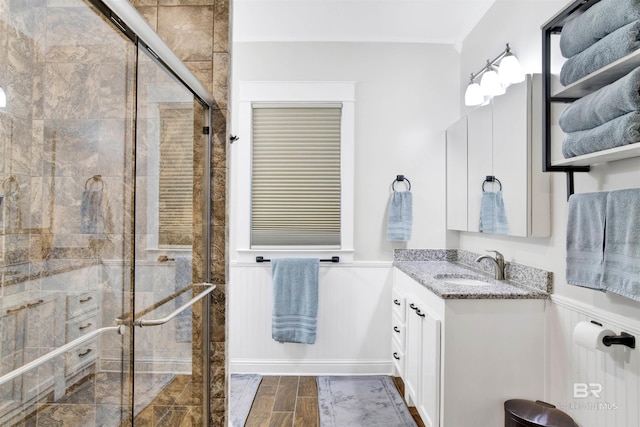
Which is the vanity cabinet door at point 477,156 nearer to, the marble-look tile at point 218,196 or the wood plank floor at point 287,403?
the wood plank floor at point 287,403

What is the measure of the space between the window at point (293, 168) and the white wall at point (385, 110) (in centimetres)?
8

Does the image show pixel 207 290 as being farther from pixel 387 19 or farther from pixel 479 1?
pixel 479 1

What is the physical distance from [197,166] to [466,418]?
1737 mm

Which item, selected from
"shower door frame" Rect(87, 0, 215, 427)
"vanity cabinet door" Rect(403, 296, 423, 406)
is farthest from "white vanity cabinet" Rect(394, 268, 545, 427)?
"shower door frame" Rect(87, 0, 215, 427)

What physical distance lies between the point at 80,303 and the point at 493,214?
2069 millimetres

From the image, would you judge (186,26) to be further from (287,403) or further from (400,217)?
(287,403)

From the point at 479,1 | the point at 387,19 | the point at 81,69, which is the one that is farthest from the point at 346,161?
the point at 81,69

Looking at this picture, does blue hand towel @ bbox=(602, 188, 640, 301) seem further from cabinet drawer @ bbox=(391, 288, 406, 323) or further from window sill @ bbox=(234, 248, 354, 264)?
window sill @ bbox=(234, 248, 354, 264)

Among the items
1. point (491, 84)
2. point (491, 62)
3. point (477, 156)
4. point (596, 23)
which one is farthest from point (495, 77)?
point (596, 23)

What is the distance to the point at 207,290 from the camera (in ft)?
5.57

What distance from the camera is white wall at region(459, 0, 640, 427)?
1386 millimetres

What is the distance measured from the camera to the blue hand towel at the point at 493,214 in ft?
6.87

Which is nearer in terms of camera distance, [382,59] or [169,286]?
[169,286]

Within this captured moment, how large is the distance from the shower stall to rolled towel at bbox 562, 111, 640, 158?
1.53 m
